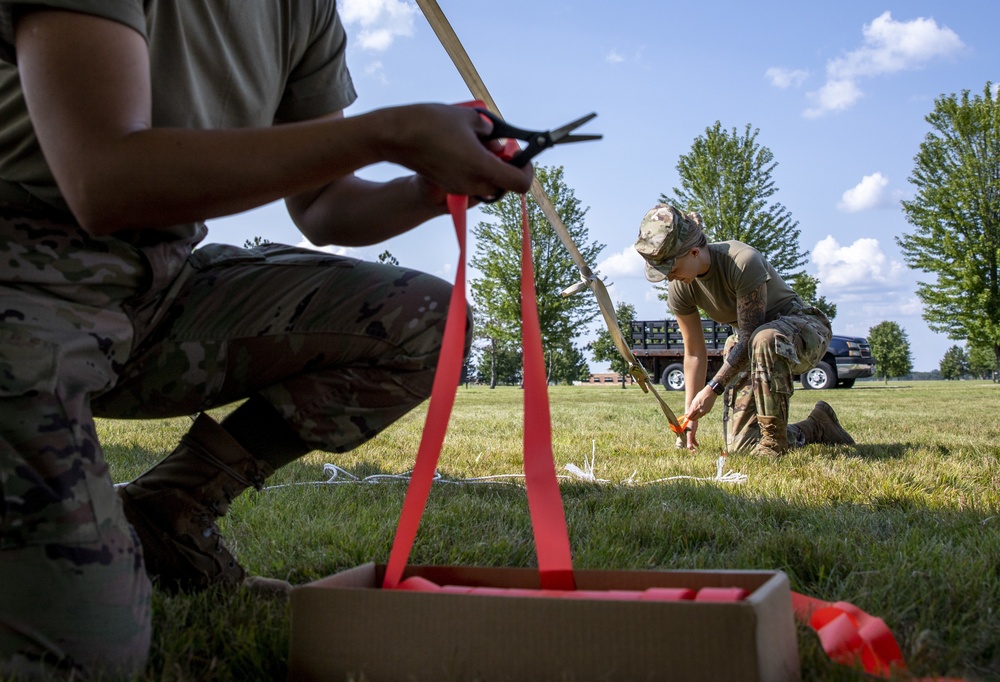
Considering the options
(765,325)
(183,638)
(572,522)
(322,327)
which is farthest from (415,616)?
(765,325)

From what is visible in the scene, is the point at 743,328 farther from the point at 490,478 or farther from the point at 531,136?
the point at 531,136

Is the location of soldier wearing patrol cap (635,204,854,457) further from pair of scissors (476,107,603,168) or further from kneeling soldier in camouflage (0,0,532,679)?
pair of scissors (476,107,603,168)

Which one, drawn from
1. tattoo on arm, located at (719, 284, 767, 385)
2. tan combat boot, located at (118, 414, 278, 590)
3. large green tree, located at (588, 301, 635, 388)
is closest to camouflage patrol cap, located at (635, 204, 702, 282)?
tattoo on arm, located at (719, 284, 767, 385)

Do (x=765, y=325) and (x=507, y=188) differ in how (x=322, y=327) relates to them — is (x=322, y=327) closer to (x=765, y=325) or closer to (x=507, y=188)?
(x=507, y=188)

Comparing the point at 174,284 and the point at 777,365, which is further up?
the point at 174,284

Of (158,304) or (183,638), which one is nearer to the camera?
(183,638)

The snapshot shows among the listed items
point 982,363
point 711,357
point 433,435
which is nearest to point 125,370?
point 433,435

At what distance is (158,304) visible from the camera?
5.52 ft

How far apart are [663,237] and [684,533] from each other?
95.7 inches

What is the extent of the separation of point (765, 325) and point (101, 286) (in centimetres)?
391

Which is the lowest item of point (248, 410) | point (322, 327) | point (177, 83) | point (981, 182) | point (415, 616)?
point (415, 616)

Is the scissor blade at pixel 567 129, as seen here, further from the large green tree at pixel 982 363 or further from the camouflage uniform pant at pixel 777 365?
the large green tree at pixel 982 363

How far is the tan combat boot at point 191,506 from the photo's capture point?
179 centimetres

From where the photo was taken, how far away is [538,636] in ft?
3.67
